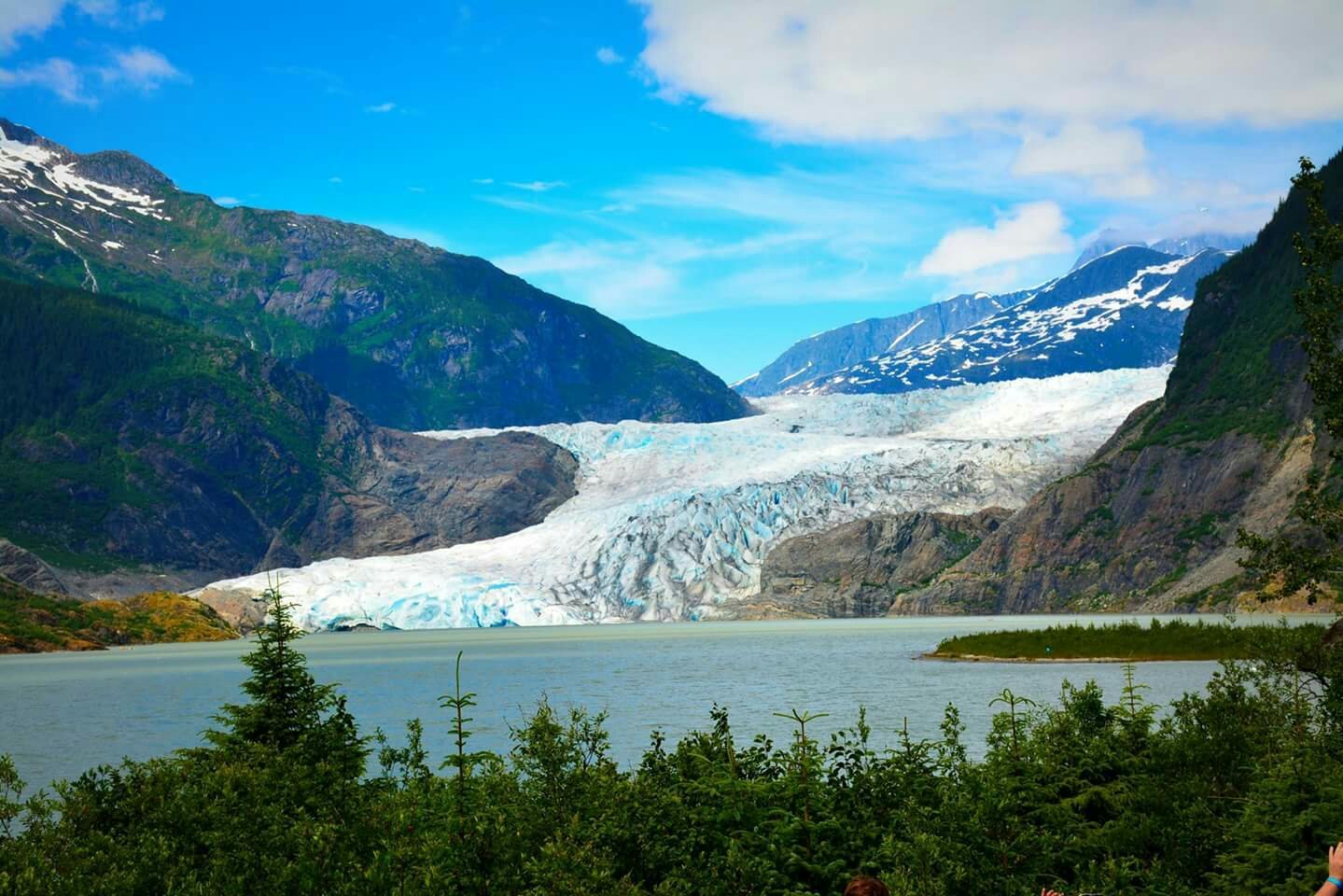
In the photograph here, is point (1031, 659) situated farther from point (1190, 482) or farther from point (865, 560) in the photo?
point (865, 560)

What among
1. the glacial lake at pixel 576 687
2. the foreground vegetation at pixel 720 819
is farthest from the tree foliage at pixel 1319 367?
the glacial lake at pixel 576 687

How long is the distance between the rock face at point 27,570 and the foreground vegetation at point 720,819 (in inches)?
6833

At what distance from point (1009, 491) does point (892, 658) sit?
112 m

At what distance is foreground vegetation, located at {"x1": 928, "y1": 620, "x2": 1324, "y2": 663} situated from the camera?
71062 mm

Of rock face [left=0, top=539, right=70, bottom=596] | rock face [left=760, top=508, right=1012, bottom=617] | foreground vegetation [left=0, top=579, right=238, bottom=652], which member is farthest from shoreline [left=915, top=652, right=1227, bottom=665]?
rock face [left=0, top=539, right=70, bottom=596]

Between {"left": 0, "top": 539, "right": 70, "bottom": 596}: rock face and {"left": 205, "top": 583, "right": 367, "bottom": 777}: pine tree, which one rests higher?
{"left": 0, "top": 539, "right": 70, "bottom": 596}: rock face

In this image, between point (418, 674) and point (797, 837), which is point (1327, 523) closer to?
point (797, 837)

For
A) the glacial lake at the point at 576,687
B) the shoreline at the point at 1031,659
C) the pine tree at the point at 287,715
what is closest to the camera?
the pine tree at the point at 287,715

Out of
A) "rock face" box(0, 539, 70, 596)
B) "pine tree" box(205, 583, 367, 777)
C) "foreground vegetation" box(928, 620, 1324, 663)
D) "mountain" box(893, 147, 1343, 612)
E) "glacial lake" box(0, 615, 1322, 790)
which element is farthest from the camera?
"rock face" box(0, 539, 70, 596)

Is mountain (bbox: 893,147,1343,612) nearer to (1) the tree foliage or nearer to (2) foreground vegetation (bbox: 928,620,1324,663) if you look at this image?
(2) foreground vegetation (bbox: 928,620,1324,663)

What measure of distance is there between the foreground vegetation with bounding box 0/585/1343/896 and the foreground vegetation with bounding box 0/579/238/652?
122 meters

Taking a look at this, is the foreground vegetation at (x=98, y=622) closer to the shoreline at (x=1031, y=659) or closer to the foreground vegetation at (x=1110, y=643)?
the shoreline at (x=1031, y=659)

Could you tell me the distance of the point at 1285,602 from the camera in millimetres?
114062

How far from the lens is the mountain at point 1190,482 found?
5640 inches
